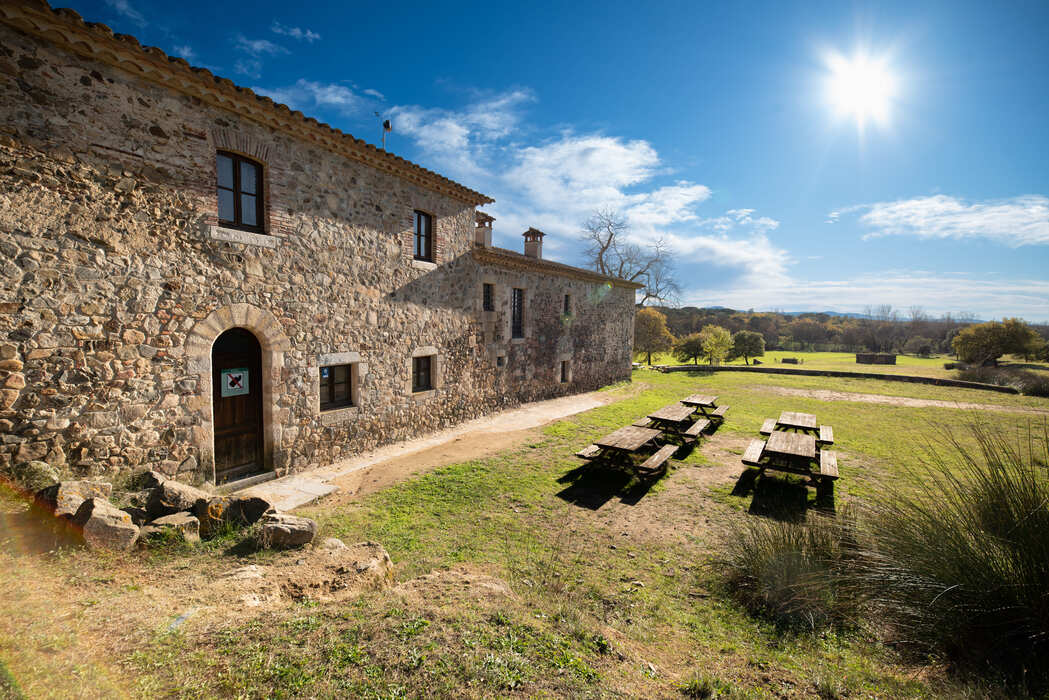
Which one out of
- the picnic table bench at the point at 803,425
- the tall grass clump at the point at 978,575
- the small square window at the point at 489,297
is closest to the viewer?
the tall grass clump at the point at 978,575

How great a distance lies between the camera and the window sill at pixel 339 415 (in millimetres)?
7738

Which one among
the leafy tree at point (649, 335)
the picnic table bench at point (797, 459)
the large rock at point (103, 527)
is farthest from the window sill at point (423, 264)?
the leafy tree at point (649, 335)

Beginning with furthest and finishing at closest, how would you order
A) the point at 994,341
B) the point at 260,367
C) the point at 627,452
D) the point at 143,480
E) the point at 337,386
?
1. the point at 994,341
2. the point at 337,386
3. the point at 627,452
4. the point at 260,367
5. the point at 143,480

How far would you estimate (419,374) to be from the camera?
997cm

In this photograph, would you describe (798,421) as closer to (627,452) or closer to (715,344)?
(627,452)

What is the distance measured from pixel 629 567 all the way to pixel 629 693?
84.1 inches

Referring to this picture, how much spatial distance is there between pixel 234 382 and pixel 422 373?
402 cm

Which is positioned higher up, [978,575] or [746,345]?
[746,345]

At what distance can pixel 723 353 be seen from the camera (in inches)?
1094

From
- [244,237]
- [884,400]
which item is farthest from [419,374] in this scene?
[884,400]

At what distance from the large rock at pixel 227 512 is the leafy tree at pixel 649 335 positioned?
98.4ft

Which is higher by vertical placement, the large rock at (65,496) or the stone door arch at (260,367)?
the stone door arch at (260,367)

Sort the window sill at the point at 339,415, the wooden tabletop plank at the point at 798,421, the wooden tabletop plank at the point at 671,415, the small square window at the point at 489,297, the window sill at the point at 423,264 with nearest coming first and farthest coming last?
1. the window sill at the point at 339,415
2. the wooden tabletop plank at the point at 798,421
3. the wooden tabletop plank at the point at 671,415
4. the window sill at the point at 423,264
5. the small square window at the point at 489,297

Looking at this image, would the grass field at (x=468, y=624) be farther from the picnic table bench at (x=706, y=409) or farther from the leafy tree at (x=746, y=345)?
the leafy tree at (x=746, y=345)
